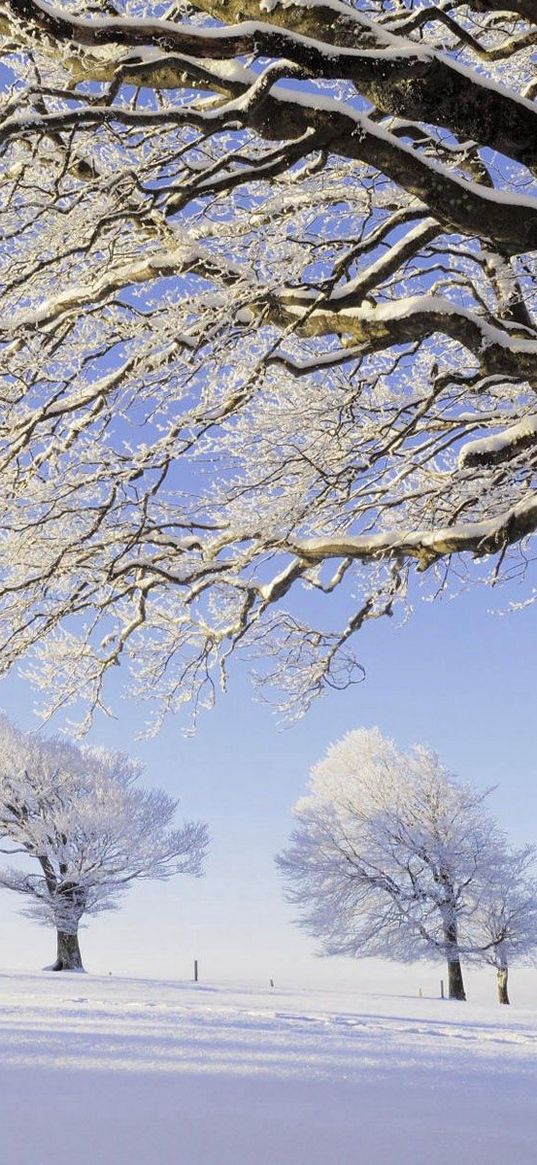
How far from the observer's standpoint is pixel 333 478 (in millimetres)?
7414

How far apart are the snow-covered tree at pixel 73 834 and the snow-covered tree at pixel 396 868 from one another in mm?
4356

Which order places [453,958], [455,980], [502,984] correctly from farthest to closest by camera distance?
[502,984] < [455,980] < [453,958]

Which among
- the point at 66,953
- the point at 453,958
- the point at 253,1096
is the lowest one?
the point at 453,958

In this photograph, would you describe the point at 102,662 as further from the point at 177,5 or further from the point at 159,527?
the point at 177,5

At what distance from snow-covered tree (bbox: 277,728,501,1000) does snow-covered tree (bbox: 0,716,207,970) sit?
4.36 metres

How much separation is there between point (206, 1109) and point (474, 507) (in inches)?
195

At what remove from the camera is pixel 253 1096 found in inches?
207

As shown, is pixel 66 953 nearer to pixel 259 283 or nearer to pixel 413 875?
pixel 413 875

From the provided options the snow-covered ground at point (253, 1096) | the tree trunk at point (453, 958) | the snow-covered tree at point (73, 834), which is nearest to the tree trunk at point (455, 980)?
the tree trunk at point (453, 958)

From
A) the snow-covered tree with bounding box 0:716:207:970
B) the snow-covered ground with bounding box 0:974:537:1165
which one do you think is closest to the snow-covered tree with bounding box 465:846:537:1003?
the snow-covered tree with bounding box 0:716:207:970

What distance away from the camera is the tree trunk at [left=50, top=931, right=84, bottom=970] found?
30578mm

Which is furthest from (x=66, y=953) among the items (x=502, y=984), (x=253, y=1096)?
(x=253, y=1096)

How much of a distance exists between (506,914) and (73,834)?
14324 mm

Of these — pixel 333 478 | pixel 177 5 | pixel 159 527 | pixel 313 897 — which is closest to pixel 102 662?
pixel 159 527
